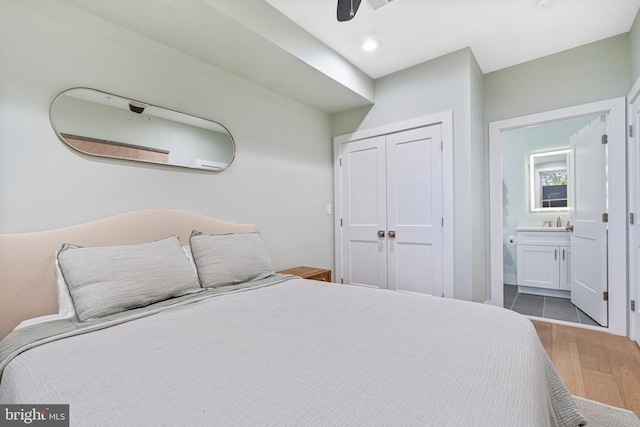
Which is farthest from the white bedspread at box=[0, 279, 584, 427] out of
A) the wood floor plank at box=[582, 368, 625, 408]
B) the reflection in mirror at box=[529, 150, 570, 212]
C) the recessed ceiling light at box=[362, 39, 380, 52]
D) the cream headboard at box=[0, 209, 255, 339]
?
the reflection in mirror at box=[529, 150, 570, 212]

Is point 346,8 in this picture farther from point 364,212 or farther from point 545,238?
point 545,238

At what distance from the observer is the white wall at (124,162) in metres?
1.57

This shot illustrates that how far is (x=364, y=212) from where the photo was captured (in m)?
3.47

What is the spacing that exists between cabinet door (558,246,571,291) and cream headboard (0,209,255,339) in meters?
4.80

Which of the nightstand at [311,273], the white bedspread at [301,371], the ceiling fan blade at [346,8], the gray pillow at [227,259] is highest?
the ceiling fan blade at [346,8]

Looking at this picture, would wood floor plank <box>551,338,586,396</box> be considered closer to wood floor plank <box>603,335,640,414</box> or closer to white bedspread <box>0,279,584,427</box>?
wood floor plank <box>603,335,640,414</box>

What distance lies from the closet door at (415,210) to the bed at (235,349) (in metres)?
1.51

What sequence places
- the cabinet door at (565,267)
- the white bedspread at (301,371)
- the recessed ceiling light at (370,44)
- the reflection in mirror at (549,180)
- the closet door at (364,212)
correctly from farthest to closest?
the reflection in mirror at (549,180)
the cabinet door at (565,267)
the closet door at (364,212)
the recessed ceiling light at (370,44)
the white bedspread at (301,371)

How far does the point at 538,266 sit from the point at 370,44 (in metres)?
3.70

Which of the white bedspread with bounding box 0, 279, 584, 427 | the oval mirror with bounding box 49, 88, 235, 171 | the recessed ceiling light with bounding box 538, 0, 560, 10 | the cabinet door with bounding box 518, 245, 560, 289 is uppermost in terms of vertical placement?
the recessed ceiling light with bounding box 538, 0, 560, 10

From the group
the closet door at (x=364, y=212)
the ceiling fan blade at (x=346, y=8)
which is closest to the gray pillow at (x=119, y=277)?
the ceiling fan blade at (x=346, y=8)

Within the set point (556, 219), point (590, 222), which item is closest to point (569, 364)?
point (590, 222)

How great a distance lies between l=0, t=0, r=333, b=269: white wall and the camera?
1.57 metres

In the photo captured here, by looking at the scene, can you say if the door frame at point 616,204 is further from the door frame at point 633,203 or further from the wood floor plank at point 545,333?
the wood floor plank at point 545,333
